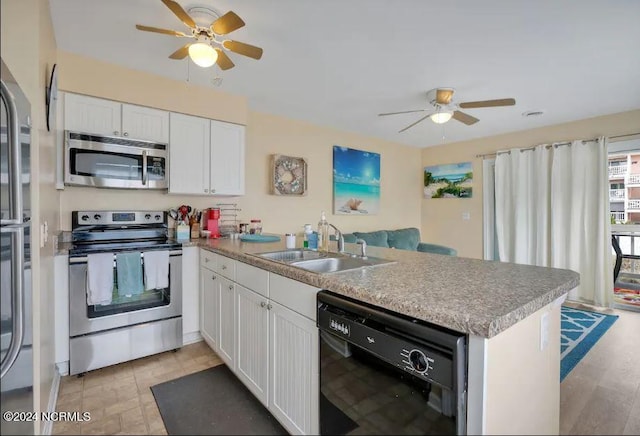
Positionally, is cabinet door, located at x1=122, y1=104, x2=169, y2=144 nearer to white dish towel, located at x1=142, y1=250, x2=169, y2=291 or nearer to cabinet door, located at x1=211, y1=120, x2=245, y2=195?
cabinet door, located at x1=211, y1=120, x2=245, y2=195

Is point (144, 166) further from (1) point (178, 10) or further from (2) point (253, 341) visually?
(2) point (253, 341)

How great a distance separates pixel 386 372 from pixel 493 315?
15.5 inches

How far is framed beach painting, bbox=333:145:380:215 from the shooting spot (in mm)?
4434

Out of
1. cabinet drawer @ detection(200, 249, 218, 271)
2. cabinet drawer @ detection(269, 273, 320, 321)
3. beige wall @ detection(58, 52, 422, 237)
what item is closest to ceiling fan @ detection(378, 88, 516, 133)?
beige wall @ detection(58, 52, 422, 237)

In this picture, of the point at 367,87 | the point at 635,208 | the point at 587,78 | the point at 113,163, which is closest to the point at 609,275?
the point at 635,208

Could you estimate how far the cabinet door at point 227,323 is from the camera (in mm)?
2035

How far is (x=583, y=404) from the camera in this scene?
6.27ft

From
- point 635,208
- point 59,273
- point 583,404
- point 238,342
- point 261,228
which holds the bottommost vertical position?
point 583,404

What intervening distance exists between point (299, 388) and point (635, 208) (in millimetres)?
4764

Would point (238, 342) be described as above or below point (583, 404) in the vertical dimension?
above

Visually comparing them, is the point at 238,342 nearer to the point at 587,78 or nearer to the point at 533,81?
the point at 533,81

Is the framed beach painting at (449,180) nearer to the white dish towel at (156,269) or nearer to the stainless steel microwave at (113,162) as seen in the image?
the stainless steel microwave at (113,162)

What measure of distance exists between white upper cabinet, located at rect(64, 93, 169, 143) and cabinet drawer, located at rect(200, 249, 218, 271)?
1.10 meters

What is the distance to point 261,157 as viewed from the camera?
12.1 ft
